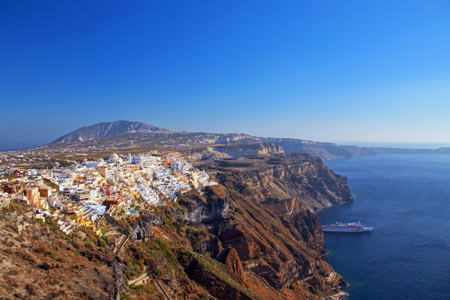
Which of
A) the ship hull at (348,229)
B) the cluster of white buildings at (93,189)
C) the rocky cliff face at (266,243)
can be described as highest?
the cluster of white buildings at (93,189)

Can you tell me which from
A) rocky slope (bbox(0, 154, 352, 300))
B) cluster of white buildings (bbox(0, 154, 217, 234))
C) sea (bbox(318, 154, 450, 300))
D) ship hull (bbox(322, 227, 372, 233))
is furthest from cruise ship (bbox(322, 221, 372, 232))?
cluster of white buildings (bbox(0, 154, 217, 234))

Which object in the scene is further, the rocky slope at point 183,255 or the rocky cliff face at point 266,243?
the rocky cliff face at point 266,243

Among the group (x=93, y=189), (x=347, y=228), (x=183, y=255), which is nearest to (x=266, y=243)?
(x=183, y=255)

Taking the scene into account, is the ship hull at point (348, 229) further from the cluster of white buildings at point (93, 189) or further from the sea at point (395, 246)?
the cluster of white buildings at point (93, 189)

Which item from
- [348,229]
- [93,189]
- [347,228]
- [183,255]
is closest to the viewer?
[183,255]

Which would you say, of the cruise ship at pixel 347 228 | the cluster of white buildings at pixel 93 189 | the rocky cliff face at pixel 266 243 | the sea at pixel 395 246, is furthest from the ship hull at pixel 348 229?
the cluster of white buildings at pixel 93 189

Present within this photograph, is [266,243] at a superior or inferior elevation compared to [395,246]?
superior

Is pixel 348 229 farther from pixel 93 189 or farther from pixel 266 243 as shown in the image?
pixel 93 189

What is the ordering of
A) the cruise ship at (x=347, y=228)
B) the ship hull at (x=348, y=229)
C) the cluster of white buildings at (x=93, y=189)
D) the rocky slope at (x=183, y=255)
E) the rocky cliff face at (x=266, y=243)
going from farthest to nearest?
1. the cruise ship at (x=347, y=228)
2. the ship hull at (x=348, y=229)
3. the rocky cliff face at (x=266, y=243)
4. the cluster of white buildings at (x=93, y=189)
5. the rocky slope at (x=183, y=255)

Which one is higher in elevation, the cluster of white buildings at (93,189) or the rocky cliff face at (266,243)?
the cluster of white buildings at (93,189)

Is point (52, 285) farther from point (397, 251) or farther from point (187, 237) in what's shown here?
point (397, 251)
